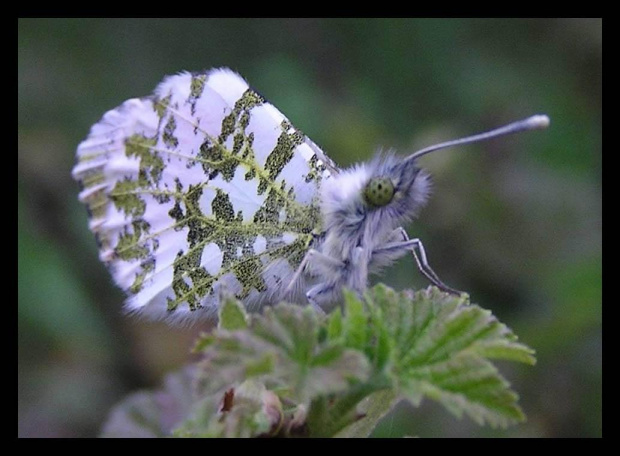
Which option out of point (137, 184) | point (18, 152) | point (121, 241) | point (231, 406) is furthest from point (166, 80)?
point (18, 152)

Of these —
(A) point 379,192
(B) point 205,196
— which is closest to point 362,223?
(A) point 379,192

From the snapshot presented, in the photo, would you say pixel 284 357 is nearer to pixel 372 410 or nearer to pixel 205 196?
pixel 372 410

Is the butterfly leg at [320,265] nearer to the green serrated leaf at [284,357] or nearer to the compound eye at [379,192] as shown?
the compound eye at [379,192]

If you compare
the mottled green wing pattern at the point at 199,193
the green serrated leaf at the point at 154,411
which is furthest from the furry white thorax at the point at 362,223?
the green serrated leaf at the point at 154,411

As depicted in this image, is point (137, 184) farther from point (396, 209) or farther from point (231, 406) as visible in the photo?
point (231, 406)

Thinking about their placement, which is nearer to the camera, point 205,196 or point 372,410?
point 372,410

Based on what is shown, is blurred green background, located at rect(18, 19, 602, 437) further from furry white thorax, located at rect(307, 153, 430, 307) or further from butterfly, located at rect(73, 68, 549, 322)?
furry white thorax, located at rect(307, 153, 430, 307)
